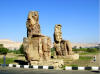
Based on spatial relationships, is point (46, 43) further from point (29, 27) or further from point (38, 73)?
point (38, 73)

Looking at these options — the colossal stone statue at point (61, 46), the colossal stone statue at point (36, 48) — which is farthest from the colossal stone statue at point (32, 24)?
the colossal stone statue at point (61, 46)

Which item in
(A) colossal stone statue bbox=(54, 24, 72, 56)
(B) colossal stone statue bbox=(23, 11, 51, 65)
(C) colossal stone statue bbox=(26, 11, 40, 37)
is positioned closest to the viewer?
(B) colossal stone statue bbox=(23, 11, 51, 65)

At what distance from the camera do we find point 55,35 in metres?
25.2

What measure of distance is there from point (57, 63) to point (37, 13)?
5622mm

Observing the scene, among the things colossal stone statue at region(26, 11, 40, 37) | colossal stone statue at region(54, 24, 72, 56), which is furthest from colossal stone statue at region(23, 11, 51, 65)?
colossal stone statue at region(54, 24, 72, 56)

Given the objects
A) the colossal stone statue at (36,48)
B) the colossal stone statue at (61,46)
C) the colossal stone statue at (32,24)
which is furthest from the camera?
the colossal stone statue at (61,46)

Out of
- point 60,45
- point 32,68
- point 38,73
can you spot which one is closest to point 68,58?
point 60,45

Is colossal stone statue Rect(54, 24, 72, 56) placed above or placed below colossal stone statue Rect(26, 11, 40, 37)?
below

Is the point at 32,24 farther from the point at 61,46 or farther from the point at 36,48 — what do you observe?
the point at 61,46

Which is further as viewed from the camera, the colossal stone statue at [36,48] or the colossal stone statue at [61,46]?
the colossal stone statue at [61,46]

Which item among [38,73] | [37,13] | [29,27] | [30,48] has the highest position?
[37,13]

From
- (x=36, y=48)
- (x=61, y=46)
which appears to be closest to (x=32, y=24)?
(x=36, y=48)

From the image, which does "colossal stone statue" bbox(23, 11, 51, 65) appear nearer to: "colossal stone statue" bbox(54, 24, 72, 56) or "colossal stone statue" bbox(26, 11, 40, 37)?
"colossal stone statue" bbox(26, 11, 40, 37)

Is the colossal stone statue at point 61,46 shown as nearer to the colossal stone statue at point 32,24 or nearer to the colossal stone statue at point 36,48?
the colossal stone statue at point 32,24
